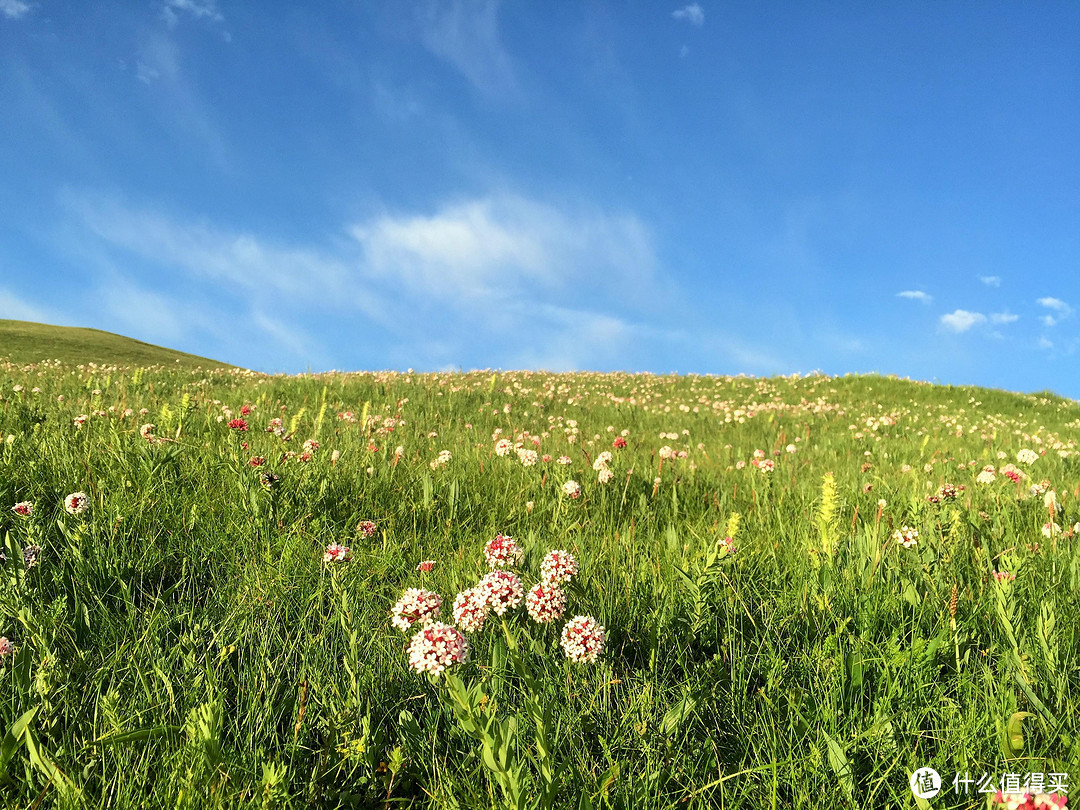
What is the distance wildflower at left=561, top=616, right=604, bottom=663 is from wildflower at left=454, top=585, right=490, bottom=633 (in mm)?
302

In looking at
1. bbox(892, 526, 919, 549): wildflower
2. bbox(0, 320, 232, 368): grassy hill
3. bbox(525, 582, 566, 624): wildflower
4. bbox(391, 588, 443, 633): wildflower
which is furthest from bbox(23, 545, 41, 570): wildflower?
bbox(0, 320, 232, 368): grassy hill

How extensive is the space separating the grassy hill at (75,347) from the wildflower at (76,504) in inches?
1251

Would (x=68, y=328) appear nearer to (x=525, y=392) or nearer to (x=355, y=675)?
(x=525, y=392)

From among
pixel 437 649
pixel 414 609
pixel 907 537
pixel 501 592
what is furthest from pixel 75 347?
pixel 907 537

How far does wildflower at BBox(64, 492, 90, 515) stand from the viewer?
3082 millimetres

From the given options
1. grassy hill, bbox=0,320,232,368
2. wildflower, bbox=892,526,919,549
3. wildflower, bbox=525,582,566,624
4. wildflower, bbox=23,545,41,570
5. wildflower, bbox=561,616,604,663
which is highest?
grassy hill, bbox=0,320,232,368

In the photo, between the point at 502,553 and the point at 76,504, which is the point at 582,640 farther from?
the point at 76,504

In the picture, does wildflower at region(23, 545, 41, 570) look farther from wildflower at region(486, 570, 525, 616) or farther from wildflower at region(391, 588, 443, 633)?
wildflower at region(486, 570, 525, 616)

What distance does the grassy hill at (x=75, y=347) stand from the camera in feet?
116

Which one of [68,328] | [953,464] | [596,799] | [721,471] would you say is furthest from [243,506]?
[68,328]

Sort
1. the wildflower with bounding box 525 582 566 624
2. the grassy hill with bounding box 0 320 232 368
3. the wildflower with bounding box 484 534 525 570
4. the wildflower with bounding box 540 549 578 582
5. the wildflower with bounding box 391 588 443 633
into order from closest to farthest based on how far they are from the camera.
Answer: the wildflower with bounding box 391 588 443 633 < the wildflower with bounding box 525 582 566 624 < the wildflower with bounding box 540 549 578 582 < the wildflower with bounding box 484 534 525 570 < the grassy hill with bounding box 0 320 232 368

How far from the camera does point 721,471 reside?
5945mm

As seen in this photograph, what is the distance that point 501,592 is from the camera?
220cm

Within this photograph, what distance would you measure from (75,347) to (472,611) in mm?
48342
